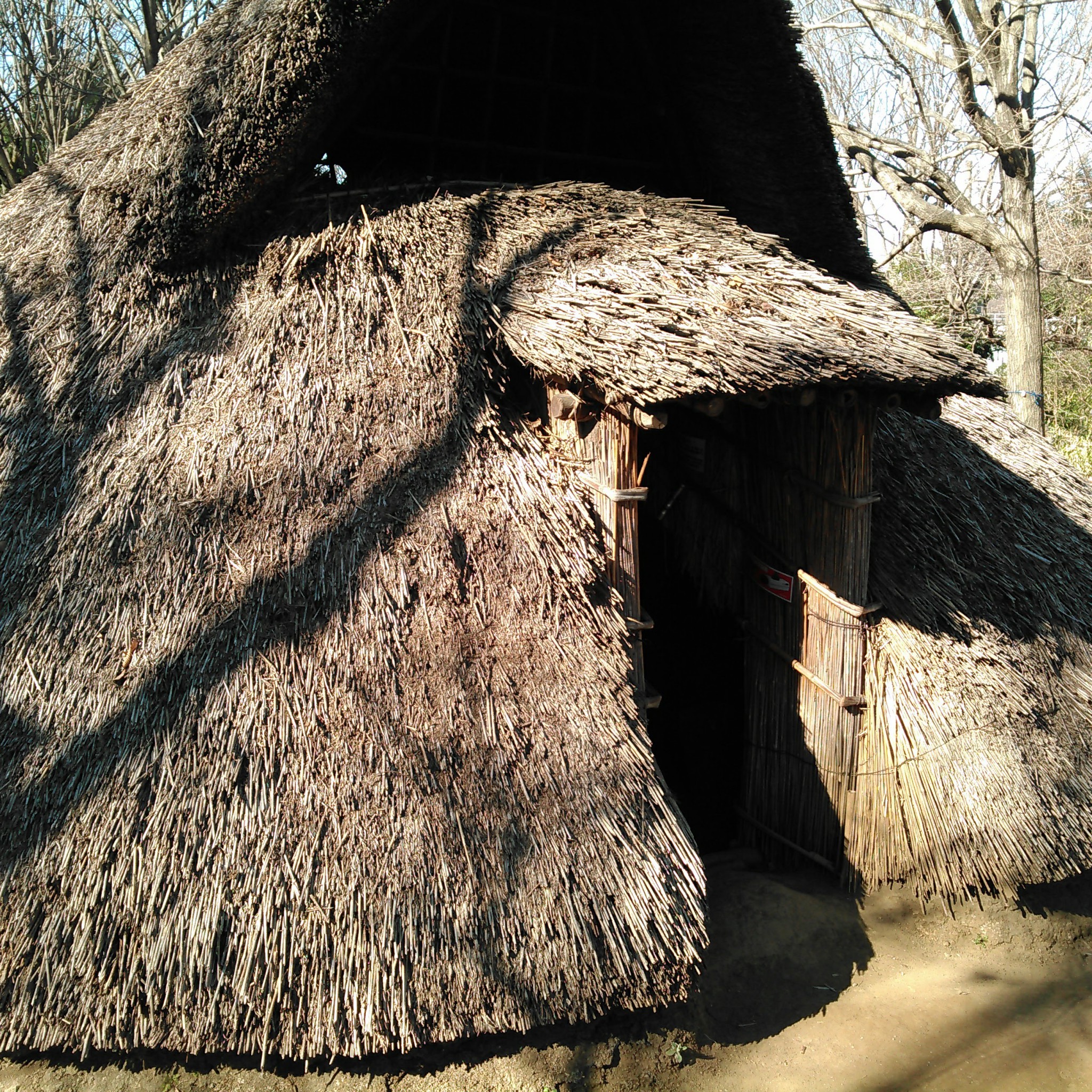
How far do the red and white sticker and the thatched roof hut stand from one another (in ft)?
0.38

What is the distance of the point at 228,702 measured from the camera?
2779mm

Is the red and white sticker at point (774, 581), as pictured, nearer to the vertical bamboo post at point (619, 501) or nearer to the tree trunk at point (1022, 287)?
the vertical bamboo post at point (619, 501)

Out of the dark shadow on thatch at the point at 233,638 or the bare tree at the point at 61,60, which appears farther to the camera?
the bare tree at the point at 61,60

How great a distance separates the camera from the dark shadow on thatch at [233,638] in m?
2.68

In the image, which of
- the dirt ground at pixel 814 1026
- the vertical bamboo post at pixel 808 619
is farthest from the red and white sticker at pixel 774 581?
the dirt ground at pixel 814 1026

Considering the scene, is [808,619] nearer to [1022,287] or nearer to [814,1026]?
[814,1026]

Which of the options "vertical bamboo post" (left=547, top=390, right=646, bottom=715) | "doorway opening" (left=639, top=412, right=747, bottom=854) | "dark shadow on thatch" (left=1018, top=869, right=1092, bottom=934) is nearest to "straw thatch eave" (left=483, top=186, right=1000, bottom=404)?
"vertical bamboo post" (left=547, top=390, right=646, bottom=715)

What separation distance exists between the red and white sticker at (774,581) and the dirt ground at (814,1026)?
55.6 inches

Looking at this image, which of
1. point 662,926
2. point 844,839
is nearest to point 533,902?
point 662,926

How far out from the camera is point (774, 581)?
13.2ft

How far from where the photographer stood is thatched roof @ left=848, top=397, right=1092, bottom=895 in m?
3.53

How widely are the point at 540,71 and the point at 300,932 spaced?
433 cm

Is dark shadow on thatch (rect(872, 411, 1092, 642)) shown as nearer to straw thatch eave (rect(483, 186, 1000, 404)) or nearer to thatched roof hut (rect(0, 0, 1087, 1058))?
thatched roof hut (rect(0, 0, 1087, 1058))

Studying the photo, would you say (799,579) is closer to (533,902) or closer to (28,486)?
(533,902)
